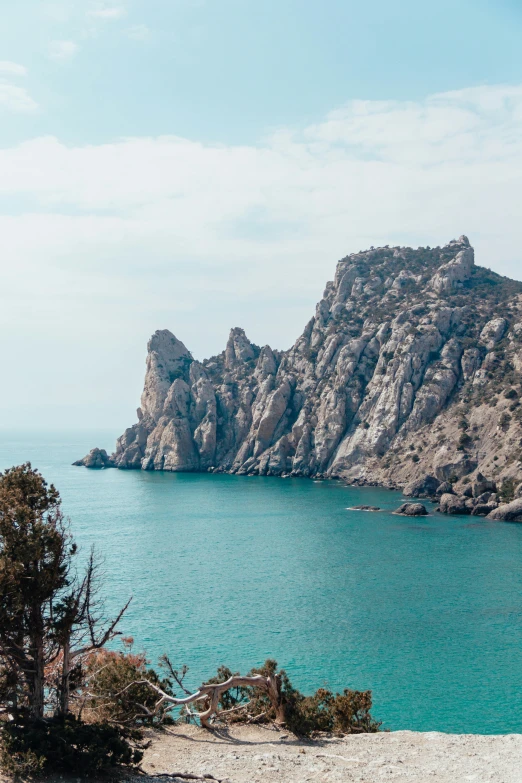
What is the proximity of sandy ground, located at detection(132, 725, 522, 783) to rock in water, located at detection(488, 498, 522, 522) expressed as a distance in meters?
73.4

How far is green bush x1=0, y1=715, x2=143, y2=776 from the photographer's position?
16.9m

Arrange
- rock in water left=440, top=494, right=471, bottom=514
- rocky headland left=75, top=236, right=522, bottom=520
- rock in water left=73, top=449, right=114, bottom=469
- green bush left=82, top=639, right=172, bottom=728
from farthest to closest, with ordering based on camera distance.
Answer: rock in water left=73, top=449, right=114, bottom=469, rocky headland left=75, top=236, right=522, bottom=520, rock in water left=440, top=494, right=471, bottom=514, green bush left=82, top=639, right=172, bottom=728

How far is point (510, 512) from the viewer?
91938mm

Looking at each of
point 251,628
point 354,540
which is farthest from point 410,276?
point 251,628

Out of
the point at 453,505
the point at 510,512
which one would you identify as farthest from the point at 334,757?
the point at 453,505

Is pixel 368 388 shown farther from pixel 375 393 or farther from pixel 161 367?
pixel 161 367

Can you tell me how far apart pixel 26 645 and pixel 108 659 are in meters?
8.47

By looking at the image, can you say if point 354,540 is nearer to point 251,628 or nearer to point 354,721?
point 251,628

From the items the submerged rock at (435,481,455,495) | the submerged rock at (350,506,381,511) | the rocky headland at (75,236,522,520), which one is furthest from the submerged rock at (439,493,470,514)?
the submerged rock at (350,506,381,511)

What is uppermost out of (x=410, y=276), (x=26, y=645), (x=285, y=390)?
(x=410, y=276)

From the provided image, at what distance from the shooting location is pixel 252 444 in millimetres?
163125

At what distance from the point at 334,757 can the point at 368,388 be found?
132 meters

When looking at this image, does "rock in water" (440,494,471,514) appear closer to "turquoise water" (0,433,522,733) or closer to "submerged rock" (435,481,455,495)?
"turquoise water" (0,433,522,733)

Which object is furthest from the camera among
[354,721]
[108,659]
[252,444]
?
[252,444]
